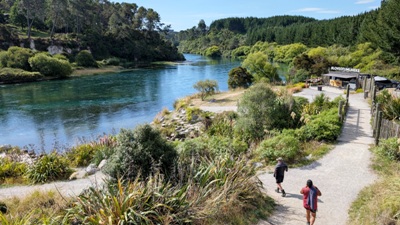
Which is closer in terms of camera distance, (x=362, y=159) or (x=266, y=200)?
(x=266, y=200)

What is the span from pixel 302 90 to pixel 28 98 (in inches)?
1222

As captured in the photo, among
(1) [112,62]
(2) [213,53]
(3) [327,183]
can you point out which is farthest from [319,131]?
(2) [213,53]

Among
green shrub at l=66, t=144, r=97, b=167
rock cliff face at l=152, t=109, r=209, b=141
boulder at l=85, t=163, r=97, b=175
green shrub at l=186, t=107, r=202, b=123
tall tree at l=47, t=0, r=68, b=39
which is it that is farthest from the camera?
tall tree at l=47, t=0, r=68, b=39

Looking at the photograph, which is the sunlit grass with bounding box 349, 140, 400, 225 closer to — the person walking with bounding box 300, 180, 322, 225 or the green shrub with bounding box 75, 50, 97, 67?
the person walking with bounding box 300, 180, 322, 225

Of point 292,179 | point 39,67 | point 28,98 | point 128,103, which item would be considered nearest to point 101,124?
point 128,103

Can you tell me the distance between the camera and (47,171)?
11.4 metres

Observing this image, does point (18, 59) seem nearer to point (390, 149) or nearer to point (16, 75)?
point (16, 75)

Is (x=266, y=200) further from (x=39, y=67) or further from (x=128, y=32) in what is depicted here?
(x=128, y=32)

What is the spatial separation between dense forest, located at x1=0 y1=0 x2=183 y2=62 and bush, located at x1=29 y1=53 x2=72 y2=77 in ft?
49.2

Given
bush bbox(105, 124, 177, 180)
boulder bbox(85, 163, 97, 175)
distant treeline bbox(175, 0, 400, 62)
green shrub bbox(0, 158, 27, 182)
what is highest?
distant treeline bbox(175, 0, 400, 62)

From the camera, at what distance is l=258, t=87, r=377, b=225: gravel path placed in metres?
7.87

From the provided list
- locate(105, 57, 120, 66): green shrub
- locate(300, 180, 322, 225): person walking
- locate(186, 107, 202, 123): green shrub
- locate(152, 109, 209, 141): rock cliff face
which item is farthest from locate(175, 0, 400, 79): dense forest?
locate(105, 57, 120, 66): green shrub

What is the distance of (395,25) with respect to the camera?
3697 centimetres

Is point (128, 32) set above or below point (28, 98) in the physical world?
above
